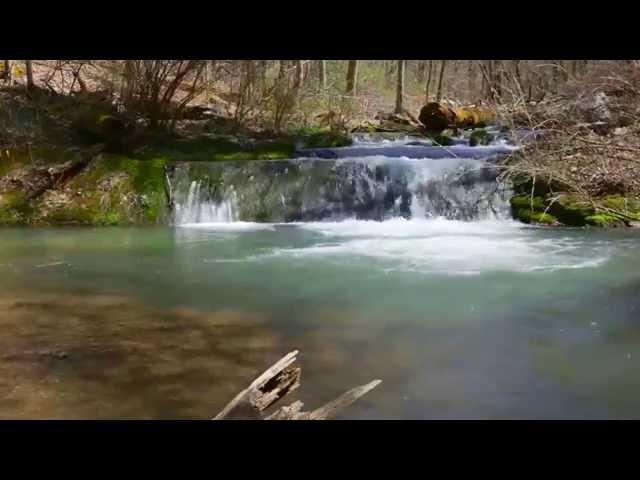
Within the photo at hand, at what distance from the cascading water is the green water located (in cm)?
320

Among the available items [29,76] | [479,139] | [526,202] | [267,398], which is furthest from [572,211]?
[29,76]

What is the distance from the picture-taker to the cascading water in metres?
15.8

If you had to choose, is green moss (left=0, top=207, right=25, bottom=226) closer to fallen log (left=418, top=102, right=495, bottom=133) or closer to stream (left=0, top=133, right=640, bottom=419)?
stream (left=0, top=133, right=640, bottom=419)

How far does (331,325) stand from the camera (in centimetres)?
716

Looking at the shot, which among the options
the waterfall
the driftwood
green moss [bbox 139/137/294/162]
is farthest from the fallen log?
the driftwood

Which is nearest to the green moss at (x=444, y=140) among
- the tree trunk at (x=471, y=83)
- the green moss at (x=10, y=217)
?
the green moss at (x=10, y=217)

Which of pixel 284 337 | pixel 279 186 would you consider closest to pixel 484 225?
pixel 279 186

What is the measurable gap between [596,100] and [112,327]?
428 inches

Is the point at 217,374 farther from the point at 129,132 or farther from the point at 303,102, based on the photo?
the point at 303,102

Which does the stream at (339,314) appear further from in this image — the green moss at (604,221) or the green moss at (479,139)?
the green moss at (479,139)

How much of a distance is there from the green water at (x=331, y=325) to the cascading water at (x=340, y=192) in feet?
10.5

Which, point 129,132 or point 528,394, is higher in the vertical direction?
point 129,132

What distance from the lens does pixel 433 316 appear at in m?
7.50

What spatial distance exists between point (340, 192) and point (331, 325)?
9.18 m
